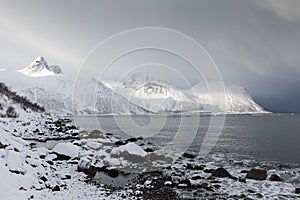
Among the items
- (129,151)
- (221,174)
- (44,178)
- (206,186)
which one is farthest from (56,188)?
(129,151)

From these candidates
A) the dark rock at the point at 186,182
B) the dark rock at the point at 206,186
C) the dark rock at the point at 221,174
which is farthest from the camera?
the dark rock at the point at 221,174

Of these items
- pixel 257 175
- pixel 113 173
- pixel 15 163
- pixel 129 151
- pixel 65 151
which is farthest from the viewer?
pixel 129 151

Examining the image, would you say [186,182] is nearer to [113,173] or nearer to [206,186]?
[206,186]

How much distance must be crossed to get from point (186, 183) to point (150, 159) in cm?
994

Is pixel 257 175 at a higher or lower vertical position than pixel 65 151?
lower

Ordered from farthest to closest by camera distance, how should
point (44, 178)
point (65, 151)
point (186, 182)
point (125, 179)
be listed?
1. point (65, 151)
2. point (125, 179)
3. point (186, 182)
4. point (44, 178)

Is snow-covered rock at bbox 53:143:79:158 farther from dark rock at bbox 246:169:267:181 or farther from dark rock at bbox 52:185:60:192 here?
dark rock at bbox 246:169:267:181

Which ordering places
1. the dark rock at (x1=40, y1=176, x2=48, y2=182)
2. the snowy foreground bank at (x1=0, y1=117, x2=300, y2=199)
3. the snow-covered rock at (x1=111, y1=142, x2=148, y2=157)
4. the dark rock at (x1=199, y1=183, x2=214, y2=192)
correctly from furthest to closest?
the snow-covered rock at (x1=111, y1=142, x2=148, y2=157)
the dark rock at (x1=199, y1=183, x2=214, y2=192)
the dark rock at (x1=40, y1=176, x2=48, y2=182)
the snowy foreground bank at (x1=0, y1=117, x2=300, y2=199)

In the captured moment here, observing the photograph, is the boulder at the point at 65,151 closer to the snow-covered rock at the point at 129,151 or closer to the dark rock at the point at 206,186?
the snow-covered rock at the point at 129,151

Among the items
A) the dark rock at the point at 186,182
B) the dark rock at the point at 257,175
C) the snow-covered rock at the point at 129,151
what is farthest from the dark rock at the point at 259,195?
the snow-covered rock at the point at 129,151

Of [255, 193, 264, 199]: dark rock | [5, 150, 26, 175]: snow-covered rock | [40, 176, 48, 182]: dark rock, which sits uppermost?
[5, 150, 26, 175]: snow-covered rock

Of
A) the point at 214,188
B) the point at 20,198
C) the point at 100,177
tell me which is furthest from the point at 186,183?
the point at 20,198

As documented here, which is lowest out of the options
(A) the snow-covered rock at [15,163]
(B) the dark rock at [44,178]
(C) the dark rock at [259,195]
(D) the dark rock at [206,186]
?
(D) the dark rock at [206,186]

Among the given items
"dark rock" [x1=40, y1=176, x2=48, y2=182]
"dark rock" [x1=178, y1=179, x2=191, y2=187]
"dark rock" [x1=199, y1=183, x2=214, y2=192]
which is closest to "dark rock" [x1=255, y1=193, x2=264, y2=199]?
"dark rock" [x1=199, y1=183, x2=214, y2=192]
